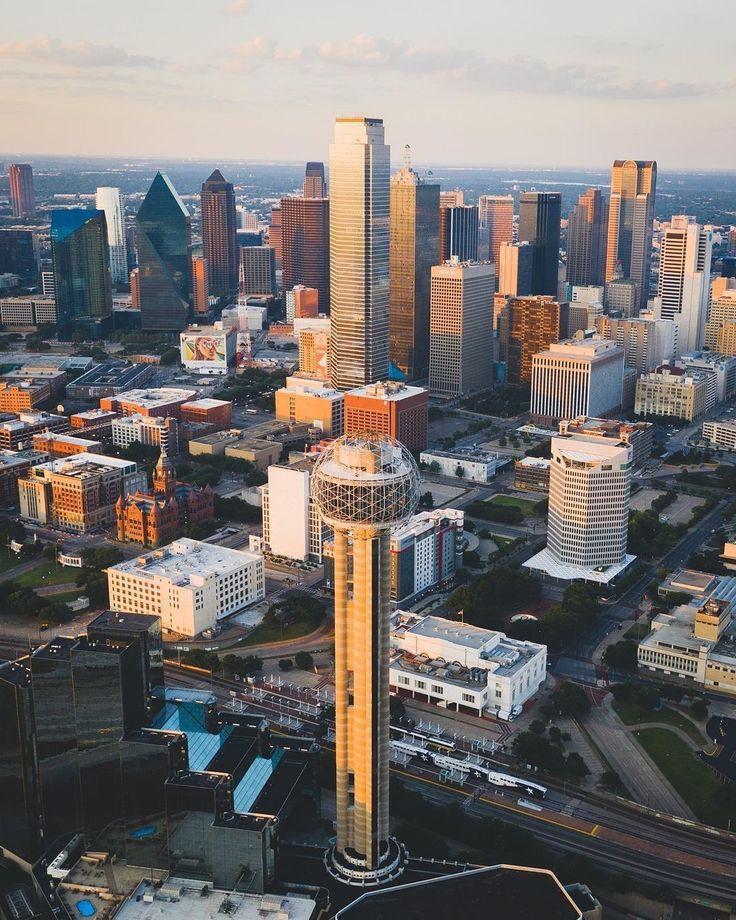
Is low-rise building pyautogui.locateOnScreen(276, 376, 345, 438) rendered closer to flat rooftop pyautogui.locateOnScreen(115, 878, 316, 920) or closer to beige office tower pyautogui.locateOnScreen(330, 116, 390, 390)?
beige office tower pyautogui.locateOnScreen(330, 116, 390, 390)

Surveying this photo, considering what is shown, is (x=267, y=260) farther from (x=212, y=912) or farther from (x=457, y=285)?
(x=212, y=912)

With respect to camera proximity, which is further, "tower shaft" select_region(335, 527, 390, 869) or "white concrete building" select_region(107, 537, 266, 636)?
"white concrete building" select_region(107, 537, 266, 636)

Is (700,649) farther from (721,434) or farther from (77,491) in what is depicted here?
(721,434)

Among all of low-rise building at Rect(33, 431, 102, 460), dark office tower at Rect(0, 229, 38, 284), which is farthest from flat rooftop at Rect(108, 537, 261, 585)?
dark office tower at Rect(0, 229, 38, 284)

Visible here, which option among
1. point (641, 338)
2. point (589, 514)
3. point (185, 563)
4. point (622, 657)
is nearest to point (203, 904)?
point (622, 657)

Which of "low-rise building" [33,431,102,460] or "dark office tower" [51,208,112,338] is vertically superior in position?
"dark office tower" [51,208,112,338]

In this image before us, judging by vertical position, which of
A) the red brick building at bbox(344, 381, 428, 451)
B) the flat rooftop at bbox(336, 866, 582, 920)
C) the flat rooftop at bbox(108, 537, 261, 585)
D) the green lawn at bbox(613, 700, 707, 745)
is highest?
the red brick building at bbox(344, 381, 428, 451)

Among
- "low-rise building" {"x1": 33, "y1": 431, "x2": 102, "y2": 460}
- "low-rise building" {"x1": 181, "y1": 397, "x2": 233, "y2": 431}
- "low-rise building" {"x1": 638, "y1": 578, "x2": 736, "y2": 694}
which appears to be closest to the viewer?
"low-rise building" {"x1": 638, "y1": 578, "x2": 736, "y2": 694}
